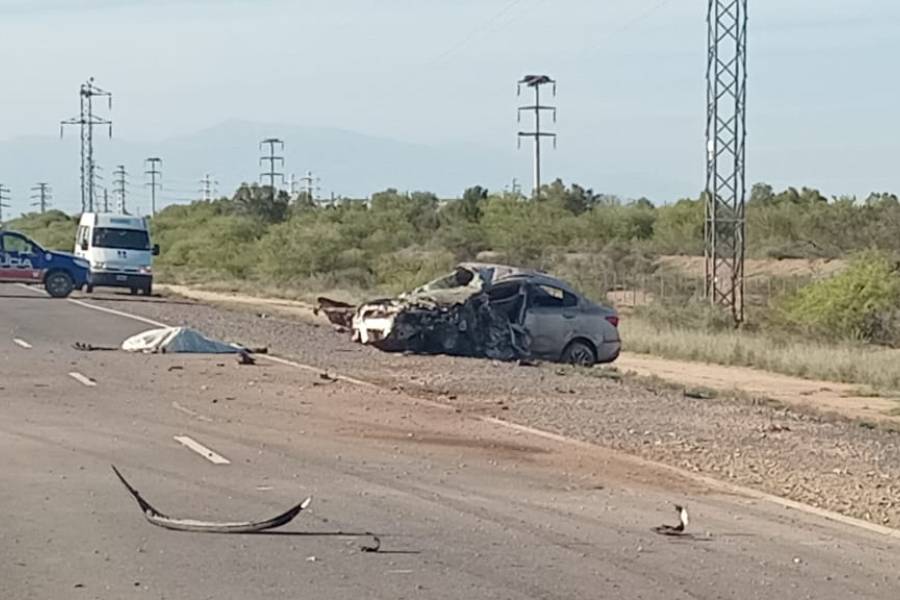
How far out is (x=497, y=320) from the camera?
29984 millimetres

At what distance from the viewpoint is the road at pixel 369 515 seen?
387 inches

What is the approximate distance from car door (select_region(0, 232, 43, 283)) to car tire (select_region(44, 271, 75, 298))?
328mm

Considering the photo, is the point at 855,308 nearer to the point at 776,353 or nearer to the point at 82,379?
the point at 776,353

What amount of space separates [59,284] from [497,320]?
2345cm

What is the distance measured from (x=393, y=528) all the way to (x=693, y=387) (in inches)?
699

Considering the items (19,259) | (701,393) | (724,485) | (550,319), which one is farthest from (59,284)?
(724,485)

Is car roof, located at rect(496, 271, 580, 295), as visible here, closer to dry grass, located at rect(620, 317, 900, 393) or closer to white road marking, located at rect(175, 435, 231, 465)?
dry grass, located at rect(620, 317, 900, 393)

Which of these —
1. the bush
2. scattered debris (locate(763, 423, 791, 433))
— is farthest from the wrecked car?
the bush

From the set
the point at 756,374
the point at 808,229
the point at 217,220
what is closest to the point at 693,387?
the point at 756,374

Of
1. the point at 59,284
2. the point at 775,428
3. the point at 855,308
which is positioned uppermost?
the point at 59,284

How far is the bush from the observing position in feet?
152

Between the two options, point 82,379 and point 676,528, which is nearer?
point 676,528

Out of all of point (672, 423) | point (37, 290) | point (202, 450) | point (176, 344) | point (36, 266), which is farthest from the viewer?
point (37, 290)

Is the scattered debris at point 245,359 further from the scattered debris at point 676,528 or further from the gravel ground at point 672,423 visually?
the scattered debris at point 676,528
